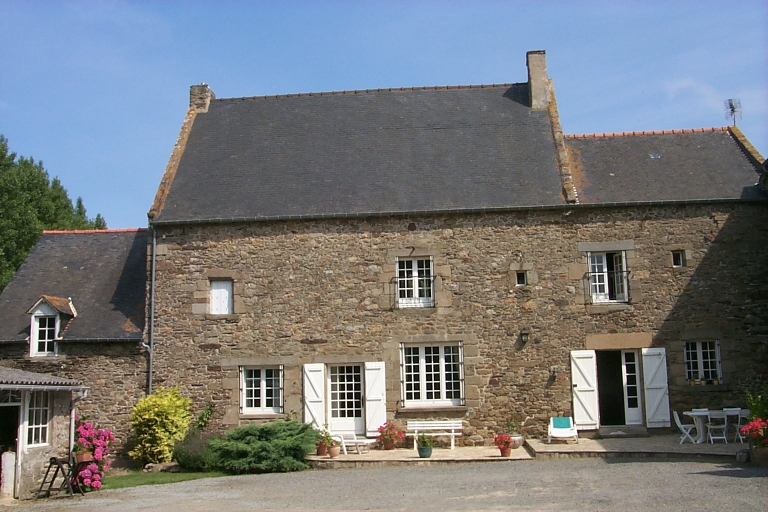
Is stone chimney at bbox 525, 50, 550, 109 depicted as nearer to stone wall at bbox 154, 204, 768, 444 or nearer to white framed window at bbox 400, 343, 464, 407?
stone wall at bbox 154, 204, 768, 444

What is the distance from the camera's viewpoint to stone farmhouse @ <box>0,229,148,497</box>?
12.3 m

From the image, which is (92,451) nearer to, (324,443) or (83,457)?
(83,457)

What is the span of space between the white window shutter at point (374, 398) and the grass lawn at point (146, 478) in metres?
2.95

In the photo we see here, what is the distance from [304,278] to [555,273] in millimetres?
4993

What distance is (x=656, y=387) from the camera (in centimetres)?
1453

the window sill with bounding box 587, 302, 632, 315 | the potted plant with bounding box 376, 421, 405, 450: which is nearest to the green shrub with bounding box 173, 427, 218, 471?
the potted plant with bounding box 376, 421, 405, 450

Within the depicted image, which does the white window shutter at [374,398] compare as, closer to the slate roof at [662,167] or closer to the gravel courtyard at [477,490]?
the gravel courtyard at [477,490]

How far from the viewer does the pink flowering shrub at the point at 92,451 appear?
39.4ft

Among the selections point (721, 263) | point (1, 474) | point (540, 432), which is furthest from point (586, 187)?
point (1, 474)

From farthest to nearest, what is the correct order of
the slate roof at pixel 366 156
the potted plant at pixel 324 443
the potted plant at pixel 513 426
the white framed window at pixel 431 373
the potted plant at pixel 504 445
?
the slate roof at pixel 366 156
the white framed window at pixel 431 373
the potted plant at pixel 513 426
the potted plant at pixel 324 443
the potted plant at pixel 504 445

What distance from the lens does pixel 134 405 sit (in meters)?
15.2

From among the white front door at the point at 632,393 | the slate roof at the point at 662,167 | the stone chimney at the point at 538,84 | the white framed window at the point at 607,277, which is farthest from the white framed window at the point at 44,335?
the stone chimney at the point at 538,84

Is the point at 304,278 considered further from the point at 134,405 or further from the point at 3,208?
the point at 3,208

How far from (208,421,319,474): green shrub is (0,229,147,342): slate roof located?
3.36 meters
